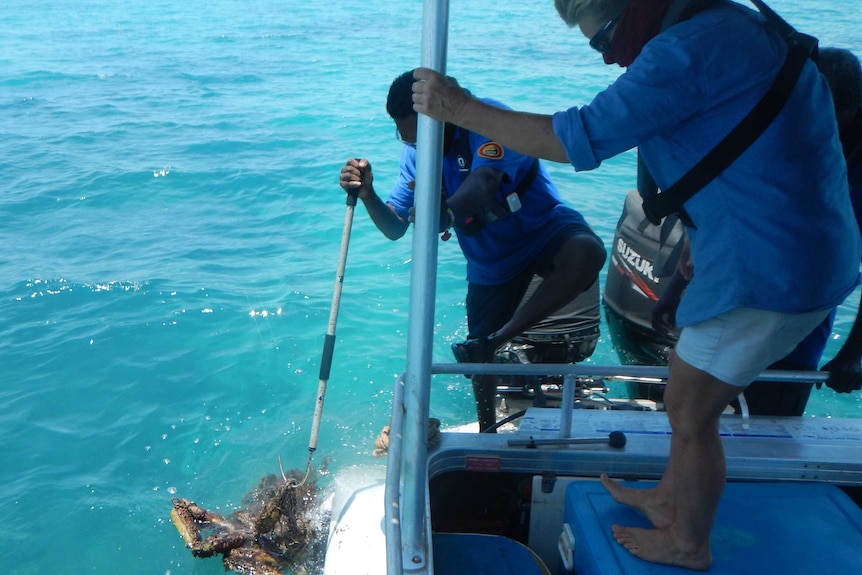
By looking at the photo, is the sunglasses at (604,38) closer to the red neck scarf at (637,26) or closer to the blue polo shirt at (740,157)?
the red neck scarf at (637,26)

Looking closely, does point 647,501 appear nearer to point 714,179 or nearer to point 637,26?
point 714,179

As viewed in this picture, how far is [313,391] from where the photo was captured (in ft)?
22.0

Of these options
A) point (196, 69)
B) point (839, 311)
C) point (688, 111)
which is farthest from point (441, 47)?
point (196, 69)

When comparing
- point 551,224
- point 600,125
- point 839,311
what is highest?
point 600,125

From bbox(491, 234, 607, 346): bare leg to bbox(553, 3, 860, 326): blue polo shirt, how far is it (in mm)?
1640

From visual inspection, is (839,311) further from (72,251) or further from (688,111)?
(72,251)

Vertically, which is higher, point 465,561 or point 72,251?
point 465,561

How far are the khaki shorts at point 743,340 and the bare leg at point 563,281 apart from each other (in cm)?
164

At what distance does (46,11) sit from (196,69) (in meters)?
12.3

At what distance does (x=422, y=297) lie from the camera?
5.26 ft

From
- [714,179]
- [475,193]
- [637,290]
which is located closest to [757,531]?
[714,179]

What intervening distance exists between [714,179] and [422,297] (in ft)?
2.51

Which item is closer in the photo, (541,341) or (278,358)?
(541,341)

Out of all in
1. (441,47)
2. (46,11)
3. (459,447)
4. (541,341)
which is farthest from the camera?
(46,11)
